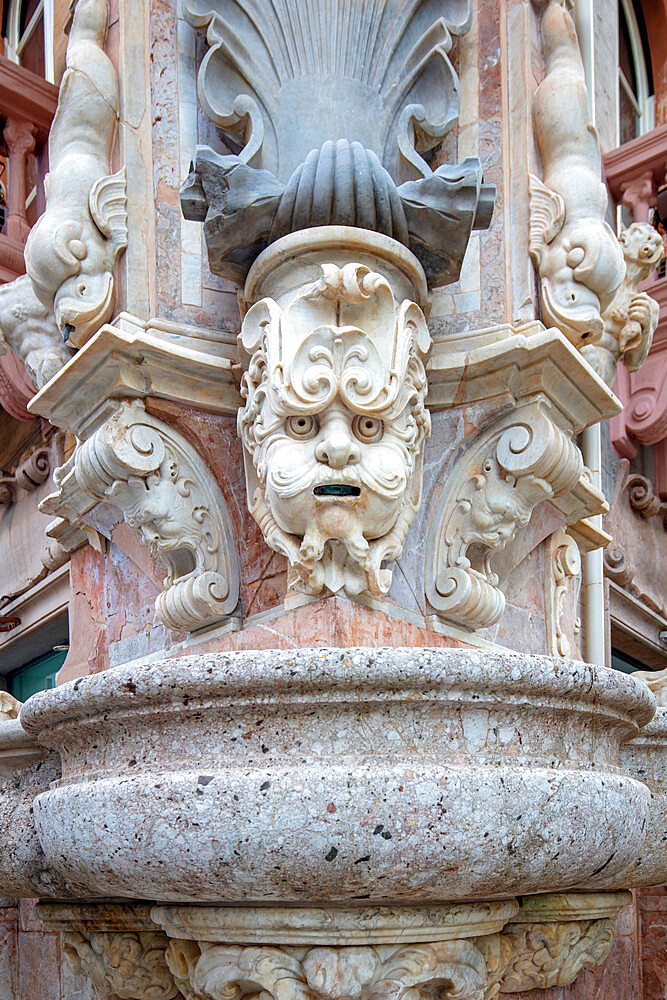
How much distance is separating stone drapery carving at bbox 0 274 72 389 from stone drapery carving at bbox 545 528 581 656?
57.0 inches

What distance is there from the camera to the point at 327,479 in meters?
2.53

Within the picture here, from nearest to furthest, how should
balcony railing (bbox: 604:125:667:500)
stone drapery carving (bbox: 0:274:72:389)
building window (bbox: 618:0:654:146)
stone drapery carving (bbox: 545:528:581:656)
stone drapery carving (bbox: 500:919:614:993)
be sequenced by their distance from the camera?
stone drapery carving (bbox: 500:919:614:993) → stone drapery carving (bbox: 0:274:72:389) → stone drapery carving (bbox: 545:528:581:656) → balcony railing (bbox: 604:125:667:500) → building window (bbox: 618:0:654:146)

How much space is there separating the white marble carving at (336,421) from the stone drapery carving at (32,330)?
692 mm

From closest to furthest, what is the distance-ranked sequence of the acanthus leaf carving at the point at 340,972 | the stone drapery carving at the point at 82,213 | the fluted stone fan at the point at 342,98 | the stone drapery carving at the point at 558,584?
the acanthus leaf carving at the point at 340,972 < the fluted stone fan at the point at 342,98 < the stone drapery carving at the point at 82,213 < the stone drapery carving at the point at 558,584

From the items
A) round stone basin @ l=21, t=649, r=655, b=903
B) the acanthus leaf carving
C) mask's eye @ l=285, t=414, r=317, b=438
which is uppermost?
mask's eye @ l=285, t=414, r=317, b=438

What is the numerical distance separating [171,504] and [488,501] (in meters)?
0.77

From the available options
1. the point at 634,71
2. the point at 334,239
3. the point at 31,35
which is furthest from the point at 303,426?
the point at 634,71

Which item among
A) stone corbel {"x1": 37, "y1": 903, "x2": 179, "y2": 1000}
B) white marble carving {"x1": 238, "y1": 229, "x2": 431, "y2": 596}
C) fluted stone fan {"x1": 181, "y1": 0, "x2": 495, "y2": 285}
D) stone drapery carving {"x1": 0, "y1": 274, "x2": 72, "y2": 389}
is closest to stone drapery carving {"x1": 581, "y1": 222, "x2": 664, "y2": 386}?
fluted stone fan {"x1": 181, "y1": 0, "x2": 495, "y2": 285}

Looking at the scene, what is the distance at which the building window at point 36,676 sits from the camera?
5023 mm

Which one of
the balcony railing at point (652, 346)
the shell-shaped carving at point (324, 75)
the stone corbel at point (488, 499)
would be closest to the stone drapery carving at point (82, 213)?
the shell-shaped carving at point (324, 75)

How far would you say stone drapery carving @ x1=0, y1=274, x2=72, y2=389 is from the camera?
322 cm

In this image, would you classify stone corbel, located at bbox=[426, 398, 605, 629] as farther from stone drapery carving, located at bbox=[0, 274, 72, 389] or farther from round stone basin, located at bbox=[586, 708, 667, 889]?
stone drapery carving, located at bbox=[0, 274, 72, 389]

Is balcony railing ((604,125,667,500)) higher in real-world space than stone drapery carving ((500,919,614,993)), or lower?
higher

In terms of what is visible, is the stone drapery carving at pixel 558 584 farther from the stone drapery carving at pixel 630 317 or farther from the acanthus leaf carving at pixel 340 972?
the acanthus leaf carving at pixel 340 972
